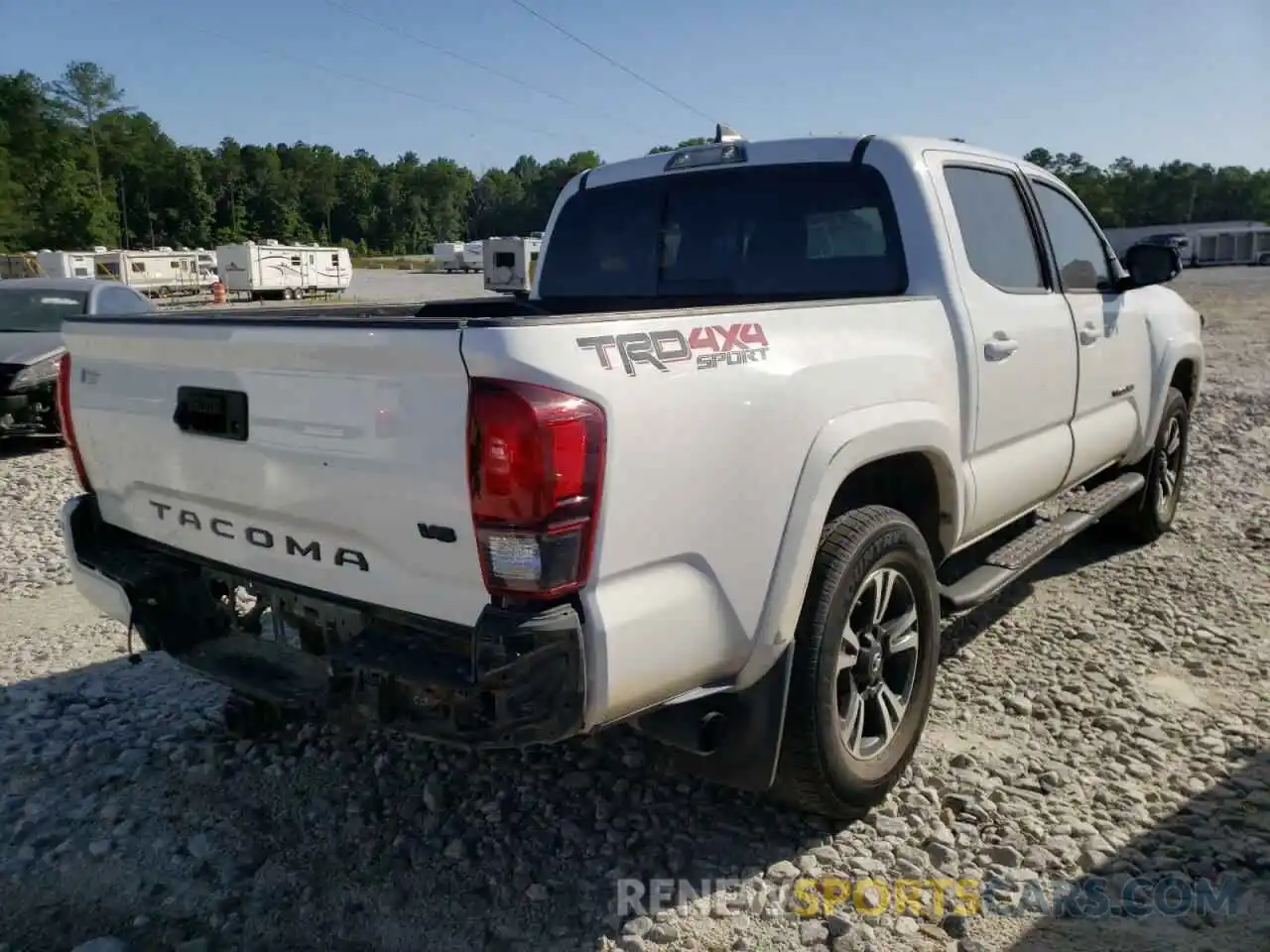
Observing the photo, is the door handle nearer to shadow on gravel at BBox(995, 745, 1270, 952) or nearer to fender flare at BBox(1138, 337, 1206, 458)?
shadow on gravel at BBox(995, 745, 1270, 952)

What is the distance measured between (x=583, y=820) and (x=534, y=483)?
1509 millimetres

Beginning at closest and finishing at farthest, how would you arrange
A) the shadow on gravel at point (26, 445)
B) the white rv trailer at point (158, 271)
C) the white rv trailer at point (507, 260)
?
the shadow on gravel at point (26, 445) < the white rv trailer at point (507, 260) < the white rv trailer at point (158, 271)

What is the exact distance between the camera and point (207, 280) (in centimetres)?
4278

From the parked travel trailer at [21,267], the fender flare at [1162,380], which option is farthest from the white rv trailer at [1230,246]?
the fender flare at [1162,380]

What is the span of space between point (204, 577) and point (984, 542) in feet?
11.1

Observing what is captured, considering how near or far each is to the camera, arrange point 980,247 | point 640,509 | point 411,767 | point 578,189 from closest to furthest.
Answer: point 640,509 < point 411,767 < point 980,247 < point 578,189

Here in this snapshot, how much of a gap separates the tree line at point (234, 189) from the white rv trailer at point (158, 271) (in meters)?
38.1

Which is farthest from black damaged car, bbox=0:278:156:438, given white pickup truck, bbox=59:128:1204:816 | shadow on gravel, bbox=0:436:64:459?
white pickup truck, bbox=59:128:1204:816

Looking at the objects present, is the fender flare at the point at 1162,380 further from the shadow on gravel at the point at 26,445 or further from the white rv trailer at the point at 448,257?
the white rv trailer at the point at 448,257

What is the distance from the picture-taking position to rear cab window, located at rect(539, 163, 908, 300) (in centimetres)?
366

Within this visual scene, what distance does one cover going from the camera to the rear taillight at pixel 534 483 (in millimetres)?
2061

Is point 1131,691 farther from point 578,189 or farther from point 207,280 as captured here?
point 207,280

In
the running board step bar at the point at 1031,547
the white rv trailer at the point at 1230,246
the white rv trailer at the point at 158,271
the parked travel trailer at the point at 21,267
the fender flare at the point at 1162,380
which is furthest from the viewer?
the white rv trailer at the point at 1230,246

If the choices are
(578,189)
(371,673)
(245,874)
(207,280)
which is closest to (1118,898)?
(371,673)
